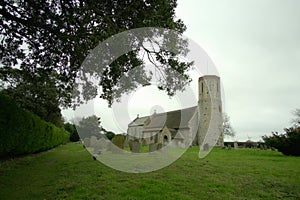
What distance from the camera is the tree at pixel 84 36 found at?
7383mm

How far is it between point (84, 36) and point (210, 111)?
29278 millimetres

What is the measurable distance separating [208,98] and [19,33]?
29212 millimetres

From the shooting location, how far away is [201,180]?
21.8 ft

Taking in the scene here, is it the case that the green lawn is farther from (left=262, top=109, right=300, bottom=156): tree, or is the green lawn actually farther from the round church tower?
the round church tower

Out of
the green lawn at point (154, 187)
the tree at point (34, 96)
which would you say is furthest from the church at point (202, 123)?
the green lawn at point (154, 187)

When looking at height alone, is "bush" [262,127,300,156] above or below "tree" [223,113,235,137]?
below

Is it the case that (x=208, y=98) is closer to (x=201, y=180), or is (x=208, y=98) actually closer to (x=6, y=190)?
(x=201, y=180)

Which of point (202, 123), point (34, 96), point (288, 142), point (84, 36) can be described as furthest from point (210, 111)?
point (84, 36)

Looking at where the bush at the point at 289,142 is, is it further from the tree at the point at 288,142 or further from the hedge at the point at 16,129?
the hedge at the point at 16,129

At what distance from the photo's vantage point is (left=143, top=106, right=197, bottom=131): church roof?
36.6 meters

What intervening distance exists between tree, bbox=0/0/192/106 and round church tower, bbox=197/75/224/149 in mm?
25101

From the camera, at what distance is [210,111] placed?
34.0 metres

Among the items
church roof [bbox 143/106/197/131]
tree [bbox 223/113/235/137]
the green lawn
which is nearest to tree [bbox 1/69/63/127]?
the green lawn

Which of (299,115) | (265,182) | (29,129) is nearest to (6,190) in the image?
(265,182)
